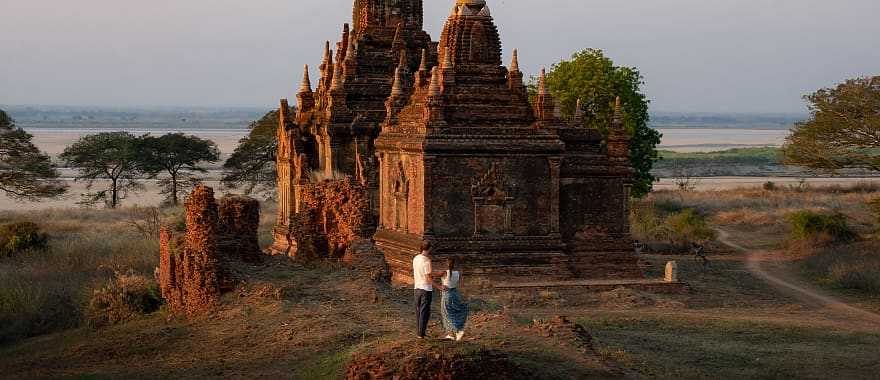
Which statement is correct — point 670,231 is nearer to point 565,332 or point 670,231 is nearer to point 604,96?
point 604,96

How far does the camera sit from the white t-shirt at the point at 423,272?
1720cm

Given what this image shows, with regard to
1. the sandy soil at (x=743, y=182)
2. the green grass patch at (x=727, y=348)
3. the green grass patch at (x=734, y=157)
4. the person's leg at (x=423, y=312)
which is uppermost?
the person's leg at (x=423, y=312)

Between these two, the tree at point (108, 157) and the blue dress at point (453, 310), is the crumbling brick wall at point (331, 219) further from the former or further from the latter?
the tree at point (108, 157)

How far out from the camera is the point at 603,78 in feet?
153

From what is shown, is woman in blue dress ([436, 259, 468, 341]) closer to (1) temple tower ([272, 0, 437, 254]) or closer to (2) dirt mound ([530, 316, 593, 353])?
(2) dirt mound ([530, 316, 593, 353])

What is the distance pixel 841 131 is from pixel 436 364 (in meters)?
25.4

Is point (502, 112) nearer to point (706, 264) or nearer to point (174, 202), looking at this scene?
point (706, 264)

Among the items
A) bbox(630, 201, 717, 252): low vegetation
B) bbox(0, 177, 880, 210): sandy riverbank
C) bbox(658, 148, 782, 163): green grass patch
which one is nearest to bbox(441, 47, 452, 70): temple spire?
bbox(630, 201, 717, 252): low vegetation

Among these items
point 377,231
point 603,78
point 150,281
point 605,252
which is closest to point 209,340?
point 150,281

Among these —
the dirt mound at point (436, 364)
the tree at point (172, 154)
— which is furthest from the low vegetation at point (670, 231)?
the dirt mound at point (436, 364)

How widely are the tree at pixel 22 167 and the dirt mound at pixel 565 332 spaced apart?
31.8 meters

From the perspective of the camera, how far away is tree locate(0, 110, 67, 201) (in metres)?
47.1

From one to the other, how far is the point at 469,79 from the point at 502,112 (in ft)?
3.38

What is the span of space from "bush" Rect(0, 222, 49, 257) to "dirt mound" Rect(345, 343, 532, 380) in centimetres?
2278
